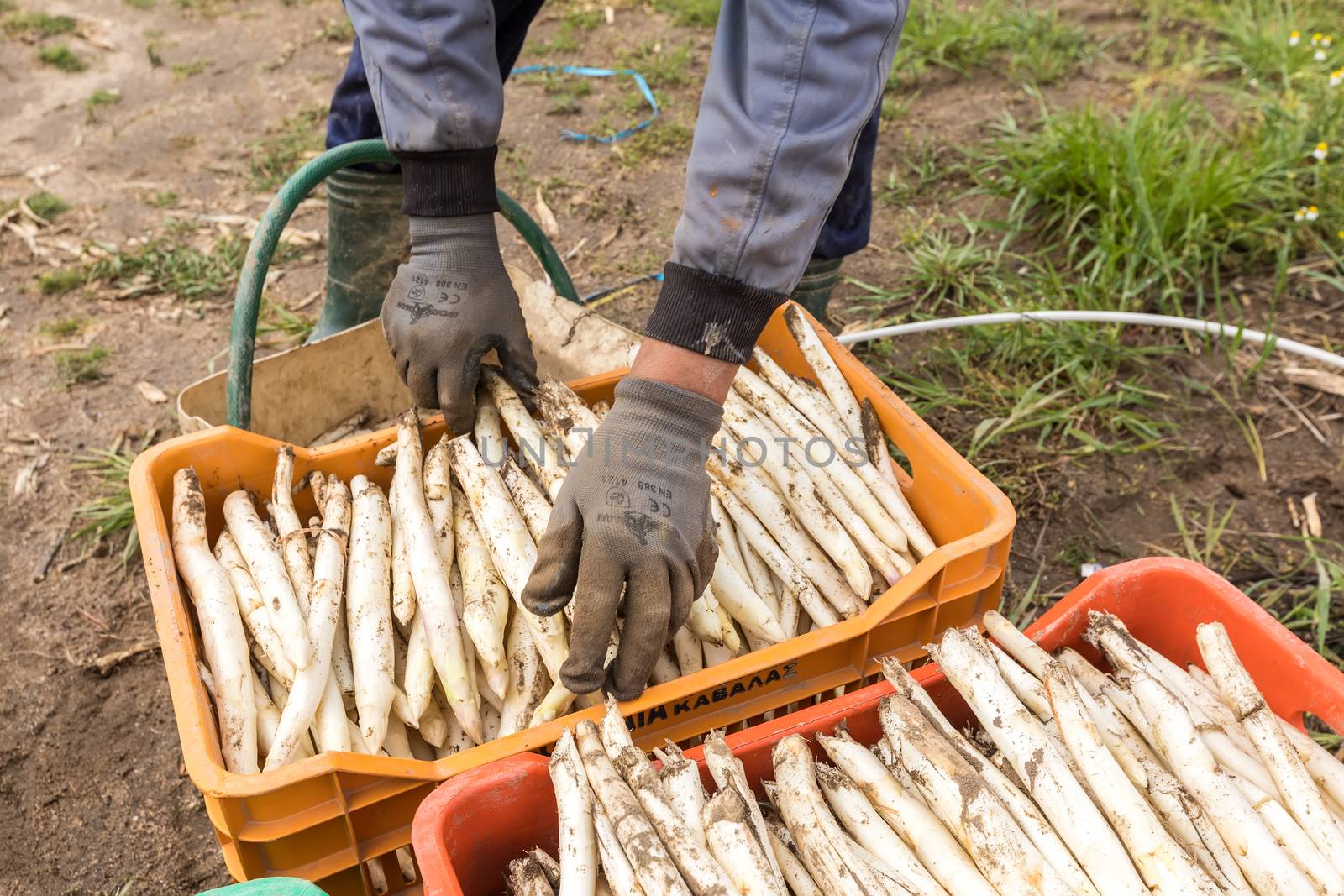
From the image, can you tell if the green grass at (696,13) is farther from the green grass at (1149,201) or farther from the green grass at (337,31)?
the green grass at (1149,201)

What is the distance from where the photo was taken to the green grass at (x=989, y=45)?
5570mm

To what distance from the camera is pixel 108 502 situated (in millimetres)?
3361

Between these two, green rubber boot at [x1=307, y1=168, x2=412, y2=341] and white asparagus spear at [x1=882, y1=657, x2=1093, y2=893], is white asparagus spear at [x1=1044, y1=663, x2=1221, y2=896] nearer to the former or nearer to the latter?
white asparagus spear at [x1=882, y1=657, x2=1093, y2=893]

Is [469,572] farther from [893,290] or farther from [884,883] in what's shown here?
[893,290]

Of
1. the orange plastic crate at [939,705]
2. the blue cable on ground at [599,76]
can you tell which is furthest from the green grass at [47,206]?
the orange plastic crate at [939,705]

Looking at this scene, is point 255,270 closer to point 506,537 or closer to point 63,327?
point 506,537

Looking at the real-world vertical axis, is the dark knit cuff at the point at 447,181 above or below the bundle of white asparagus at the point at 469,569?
above

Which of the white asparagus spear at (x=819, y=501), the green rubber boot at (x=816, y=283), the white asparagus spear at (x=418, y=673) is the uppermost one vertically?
the white asparagus spear at (x=819, y=501)

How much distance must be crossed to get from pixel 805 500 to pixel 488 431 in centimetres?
78

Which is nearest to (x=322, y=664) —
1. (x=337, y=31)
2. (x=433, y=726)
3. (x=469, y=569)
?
(x=433, y=726)

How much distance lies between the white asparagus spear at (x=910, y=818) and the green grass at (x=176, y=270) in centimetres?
368

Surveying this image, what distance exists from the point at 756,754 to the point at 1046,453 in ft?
6.83

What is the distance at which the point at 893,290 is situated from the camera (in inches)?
167

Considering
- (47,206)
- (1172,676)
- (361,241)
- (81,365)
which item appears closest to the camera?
(1172,676)
